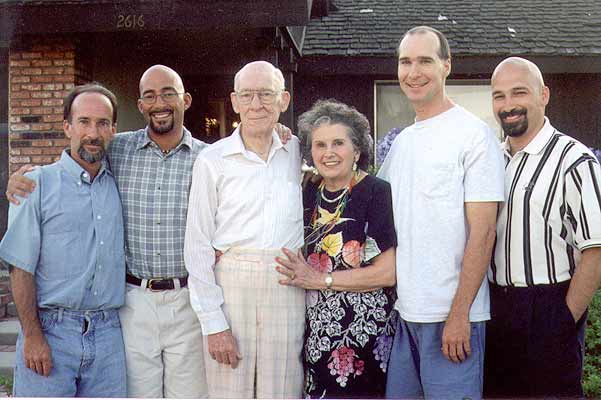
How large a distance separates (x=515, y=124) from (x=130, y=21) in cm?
430

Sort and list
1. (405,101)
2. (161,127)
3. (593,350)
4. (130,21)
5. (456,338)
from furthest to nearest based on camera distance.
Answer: (405,101) < (130,21) < (593,350) < (161,127) < (456,338)

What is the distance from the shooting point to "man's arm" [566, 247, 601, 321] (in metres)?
2.60

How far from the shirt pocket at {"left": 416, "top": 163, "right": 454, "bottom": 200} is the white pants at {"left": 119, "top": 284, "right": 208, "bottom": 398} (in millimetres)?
1271

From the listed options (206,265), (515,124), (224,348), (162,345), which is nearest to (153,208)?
(206,265)

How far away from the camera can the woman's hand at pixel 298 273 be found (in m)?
2.71

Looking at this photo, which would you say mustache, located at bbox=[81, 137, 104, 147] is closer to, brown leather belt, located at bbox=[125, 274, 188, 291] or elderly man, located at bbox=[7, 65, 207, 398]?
elderly man, located at bbox=[7, 65, 207, 398]

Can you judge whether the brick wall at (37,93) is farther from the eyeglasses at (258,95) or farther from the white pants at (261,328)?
the white pants at (261,328)

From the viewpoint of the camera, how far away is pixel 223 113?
961cm

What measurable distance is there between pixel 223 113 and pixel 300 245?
7.04 meters

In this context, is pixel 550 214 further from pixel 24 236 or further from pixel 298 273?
pixel 24 236

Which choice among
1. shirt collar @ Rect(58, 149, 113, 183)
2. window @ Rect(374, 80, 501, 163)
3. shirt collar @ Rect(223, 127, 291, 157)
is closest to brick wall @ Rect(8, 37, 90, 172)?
shirt collar @ Rect(58, 149, 113, 183)

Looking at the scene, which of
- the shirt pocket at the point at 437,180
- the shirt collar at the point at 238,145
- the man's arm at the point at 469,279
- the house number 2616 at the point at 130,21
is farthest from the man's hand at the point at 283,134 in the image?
the house number 2616 at the point at 130,21

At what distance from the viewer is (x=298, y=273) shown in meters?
2.71

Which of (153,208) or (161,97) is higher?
(161,97)
